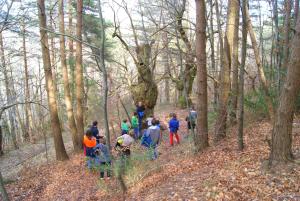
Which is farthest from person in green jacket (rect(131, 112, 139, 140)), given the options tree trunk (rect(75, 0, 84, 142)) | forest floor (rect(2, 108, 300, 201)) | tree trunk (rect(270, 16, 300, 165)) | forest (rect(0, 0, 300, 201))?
tree trunk (rect(270, 16, 300, 165))

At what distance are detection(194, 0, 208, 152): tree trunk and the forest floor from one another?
500 millimetres

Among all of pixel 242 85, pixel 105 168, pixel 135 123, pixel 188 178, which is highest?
pixel 242 85

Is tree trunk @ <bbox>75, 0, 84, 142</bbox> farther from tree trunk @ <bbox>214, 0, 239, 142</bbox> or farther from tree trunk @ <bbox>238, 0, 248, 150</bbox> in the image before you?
tree trunk @ <bbox>238, 0, 248, 150</bbox>

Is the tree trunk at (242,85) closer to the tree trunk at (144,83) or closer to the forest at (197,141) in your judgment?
the forest at (197,141)

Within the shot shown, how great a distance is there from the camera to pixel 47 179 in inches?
496

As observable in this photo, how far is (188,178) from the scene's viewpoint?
7934 mm

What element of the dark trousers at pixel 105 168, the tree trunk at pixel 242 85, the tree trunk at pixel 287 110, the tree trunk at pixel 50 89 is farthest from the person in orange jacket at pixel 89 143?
the tree trunk at pixel 287 110

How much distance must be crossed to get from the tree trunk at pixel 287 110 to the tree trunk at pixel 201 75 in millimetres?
3104

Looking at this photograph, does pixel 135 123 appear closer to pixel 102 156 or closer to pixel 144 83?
pixel 144 83

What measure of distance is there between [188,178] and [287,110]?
308cm

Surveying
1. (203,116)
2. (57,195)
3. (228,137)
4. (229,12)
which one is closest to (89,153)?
(57,195)

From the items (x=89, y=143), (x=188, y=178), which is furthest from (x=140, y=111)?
(x=188, y=178)

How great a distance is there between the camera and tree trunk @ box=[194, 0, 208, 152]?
29.8 feet

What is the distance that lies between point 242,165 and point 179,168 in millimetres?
2150
